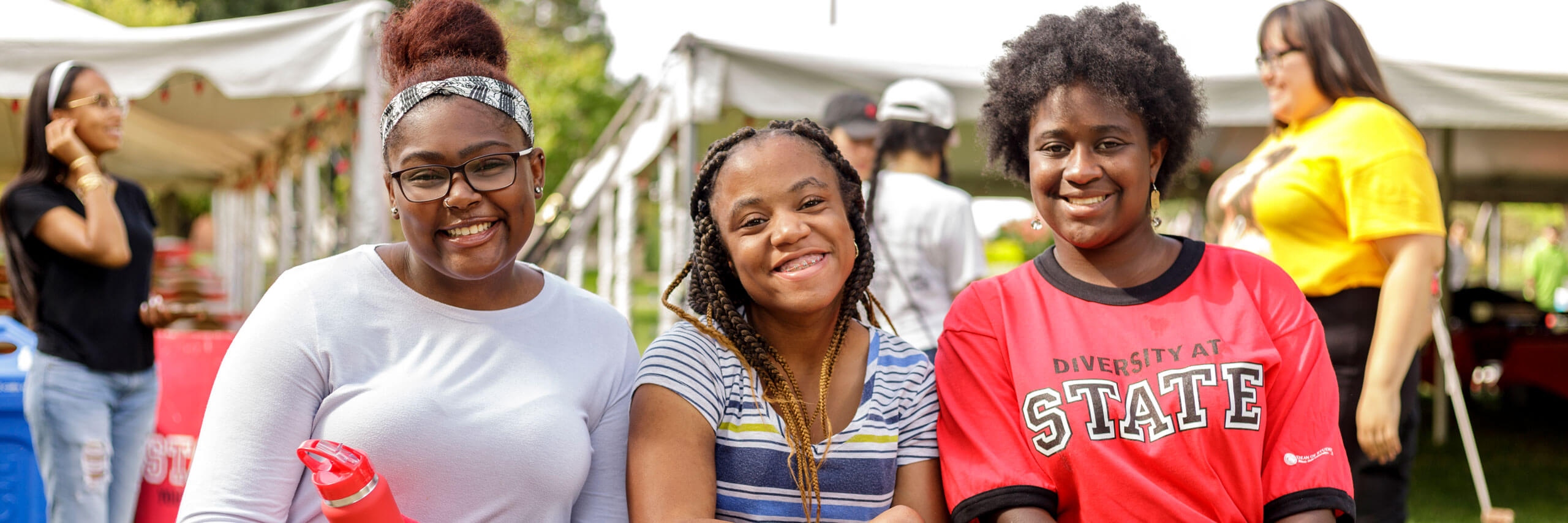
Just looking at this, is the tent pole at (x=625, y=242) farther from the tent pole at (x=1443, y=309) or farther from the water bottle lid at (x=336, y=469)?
the water bottle lid at (x=336, y=469)

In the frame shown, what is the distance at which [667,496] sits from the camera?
1.69 m

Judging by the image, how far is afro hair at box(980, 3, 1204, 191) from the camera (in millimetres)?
1921

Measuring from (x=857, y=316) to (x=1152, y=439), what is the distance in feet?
1.95

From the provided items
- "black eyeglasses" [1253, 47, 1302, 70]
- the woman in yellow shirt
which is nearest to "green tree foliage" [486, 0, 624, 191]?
"black eyeglasses" [1253, 47, 1302, 70]

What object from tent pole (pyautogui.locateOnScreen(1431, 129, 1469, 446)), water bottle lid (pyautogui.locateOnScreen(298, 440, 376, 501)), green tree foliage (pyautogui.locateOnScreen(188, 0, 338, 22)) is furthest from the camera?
green tree foliage (pyautogui.locateOnScreen(188, 0, 338, 22))

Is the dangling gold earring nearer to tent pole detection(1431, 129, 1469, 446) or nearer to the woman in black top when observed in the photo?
the woman in black top

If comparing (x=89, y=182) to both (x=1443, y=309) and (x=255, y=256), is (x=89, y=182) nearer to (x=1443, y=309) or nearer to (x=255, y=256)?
(x=1443, y=309)

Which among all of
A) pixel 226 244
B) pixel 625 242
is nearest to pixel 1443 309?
pixel 625 242

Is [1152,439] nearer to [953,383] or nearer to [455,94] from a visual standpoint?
[953,383]

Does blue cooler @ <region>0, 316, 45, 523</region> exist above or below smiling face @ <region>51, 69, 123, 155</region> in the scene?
below

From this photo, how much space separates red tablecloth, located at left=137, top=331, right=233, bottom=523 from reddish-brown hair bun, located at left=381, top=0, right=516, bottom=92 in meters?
2.81

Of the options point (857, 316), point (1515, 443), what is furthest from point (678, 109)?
point (1515, 443)

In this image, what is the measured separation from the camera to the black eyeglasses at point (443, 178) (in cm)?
174

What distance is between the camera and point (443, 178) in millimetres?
1743
